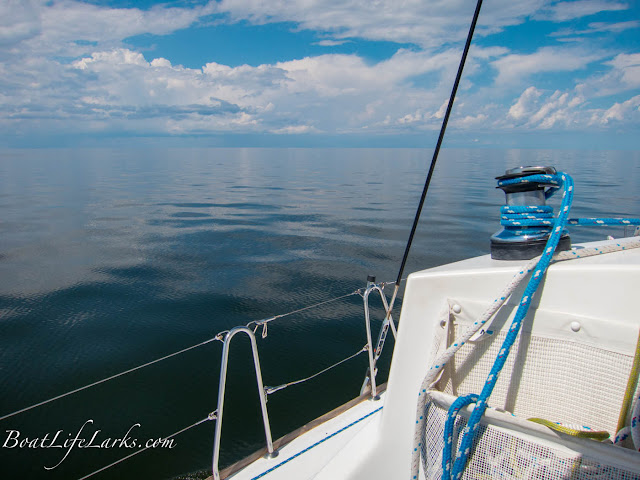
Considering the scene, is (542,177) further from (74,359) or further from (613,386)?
(74,359)

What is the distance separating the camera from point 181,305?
7.07 meters

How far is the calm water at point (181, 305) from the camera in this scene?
3.97m

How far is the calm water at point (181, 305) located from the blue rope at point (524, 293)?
9.45 feet

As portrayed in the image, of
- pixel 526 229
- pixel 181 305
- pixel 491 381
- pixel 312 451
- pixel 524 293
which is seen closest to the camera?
pixel 491 381

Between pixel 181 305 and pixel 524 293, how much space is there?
644 centimetres

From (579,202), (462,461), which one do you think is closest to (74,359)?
(462,461)

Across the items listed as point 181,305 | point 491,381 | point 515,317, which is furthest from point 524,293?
point 181,305

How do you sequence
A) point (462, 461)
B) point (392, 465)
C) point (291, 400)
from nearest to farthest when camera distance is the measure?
point (462, 461) → point (392, 465) → point (291, 400)

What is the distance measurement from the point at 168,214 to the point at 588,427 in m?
16.0

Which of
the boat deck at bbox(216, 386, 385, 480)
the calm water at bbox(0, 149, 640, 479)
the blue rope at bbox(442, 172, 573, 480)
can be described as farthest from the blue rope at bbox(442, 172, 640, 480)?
the calm water at bbox(0, 149, 640, 479)

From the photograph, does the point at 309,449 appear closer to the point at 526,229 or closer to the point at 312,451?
the point at 312,451

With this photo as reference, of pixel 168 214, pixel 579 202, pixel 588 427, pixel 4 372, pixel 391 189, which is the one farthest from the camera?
pixel 391 189

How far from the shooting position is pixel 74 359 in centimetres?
529

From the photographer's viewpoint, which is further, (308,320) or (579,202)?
(579,202)
